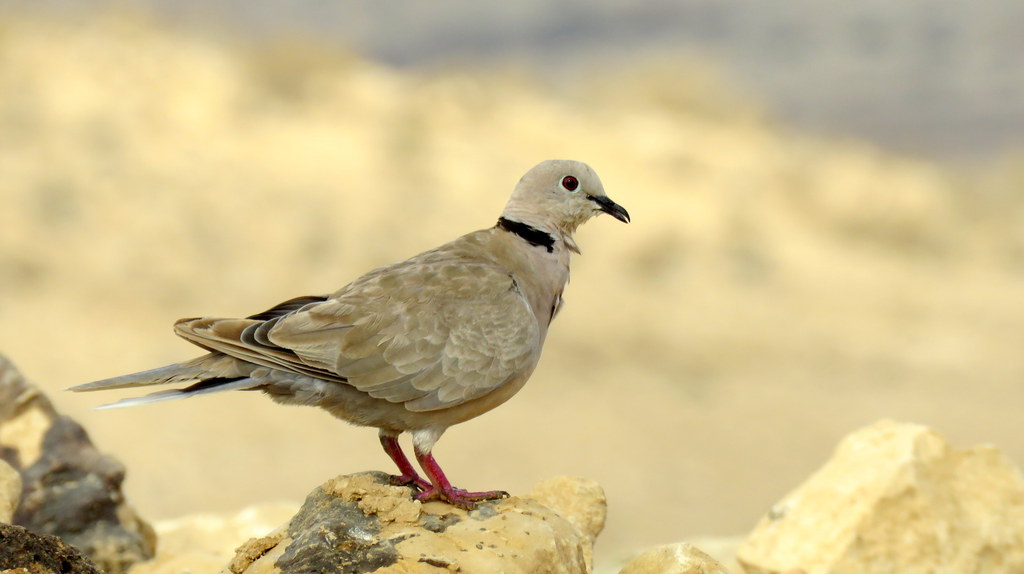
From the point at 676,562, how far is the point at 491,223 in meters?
16.5

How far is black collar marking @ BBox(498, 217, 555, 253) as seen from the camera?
528 centimetres

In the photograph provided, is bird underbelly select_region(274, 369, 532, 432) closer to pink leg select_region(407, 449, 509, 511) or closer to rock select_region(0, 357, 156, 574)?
pink leg select_region(407, 449, 509, 511)

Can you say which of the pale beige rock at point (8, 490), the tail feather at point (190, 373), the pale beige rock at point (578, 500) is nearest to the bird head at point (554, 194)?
the pale beige rock at point (578, 500)

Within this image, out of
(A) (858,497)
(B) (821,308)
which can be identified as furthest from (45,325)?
(A) (858,497)

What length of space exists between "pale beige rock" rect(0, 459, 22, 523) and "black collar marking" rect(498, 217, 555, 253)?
2.65m

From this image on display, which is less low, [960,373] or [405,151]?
[405,151]

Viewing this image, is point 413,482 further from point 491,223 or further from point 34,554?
point 491,223

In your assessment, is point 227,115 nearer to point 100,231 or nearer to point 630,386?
point 100,231

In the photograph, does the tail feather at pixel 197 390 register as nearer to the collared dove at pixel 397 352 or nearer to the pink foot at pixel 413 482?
the collared dove at pixel 397 352

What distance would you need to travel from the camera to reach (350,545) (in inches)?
158

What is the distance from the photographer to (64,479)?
5.73m

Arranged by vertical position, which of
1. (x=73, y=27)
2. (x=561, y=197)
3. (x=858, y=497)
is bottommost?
(x=858, y=497)

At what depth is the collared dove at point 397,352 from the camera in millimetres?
4574

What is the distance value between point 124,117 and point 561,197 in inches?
718
